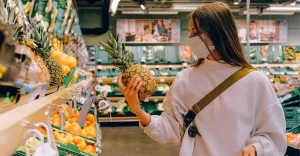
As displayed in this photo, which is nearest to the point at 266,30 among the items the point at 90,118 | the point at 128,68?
the point at 90,118

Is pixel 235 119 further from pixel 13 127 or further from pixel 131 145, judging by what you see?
pixel 131 145

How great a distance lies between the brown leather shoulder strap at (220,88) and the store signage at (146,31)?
375 inches

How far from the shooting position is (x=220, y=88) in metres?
1.69

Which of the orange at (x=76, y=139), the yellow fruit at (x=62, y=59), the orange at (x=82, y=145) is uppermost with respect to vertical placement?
the yellow fruit at (x=62, y=59)

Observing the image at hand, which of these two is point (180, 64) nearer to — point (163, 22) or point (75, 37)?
point (163, 22)

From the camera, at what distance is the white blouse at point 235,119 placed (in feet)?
5.40

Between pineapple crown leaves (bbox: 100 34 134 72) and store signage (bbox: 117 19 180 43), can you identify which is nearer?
pineapple crown leaves (bbox: 100 34 134 72)

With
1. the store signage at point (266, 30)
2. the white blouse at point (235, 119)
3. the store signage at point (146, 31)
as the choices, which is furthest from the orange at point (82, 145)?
the store signage at point (266, 30)

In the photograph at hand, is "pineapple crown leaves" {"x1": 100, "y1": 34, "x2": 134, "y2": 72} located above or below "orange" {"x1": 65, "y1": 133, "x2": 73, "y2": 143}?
above

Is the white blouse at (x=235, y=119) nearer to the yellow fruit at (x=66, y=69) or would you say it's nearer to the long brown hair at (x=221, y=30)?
the long brown hair at (x=221, y=30)

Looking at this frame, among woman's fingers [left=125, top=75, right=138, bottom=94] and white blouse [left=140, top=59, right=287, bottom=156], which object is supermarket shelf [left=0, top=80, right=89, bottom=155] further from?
white blouse [left=140, top=59, right=287, bottom=156]

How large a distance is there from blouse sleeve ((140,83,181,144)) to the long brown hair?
0.33 meters

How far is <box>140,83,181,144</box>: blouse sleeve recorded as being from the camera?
69.4 inches

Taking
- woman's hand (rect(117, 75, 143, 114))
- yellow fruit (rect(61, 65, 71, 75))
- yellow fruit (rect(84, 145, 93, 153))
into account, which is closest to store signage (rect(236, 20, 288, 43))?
yellow fruit (rect(61, 65, 71, 75))
